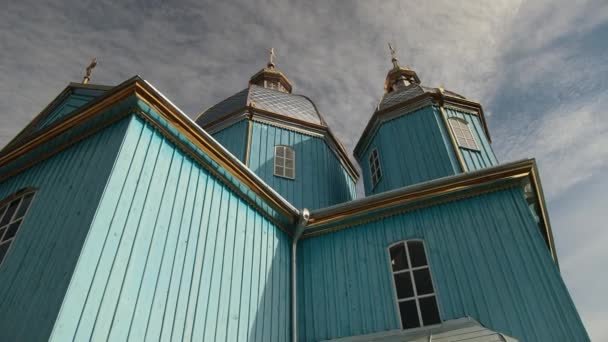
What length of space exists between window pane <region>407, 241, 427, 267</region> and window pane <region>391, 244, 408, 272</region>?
0.13m

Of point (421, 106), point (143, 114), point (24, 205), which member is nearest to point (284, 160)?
point (421, 106)

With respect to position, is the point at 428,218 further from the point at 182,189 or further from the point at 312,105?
the point at 312,105

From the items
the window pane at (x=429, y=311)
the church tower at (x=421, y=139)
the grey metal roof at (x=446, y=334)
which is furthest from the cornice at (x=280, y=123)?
the grey metal roof at (x=446, y=334)

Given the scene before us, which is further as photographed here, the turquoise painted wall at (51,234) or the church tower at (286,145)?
the church tower at (286,145)

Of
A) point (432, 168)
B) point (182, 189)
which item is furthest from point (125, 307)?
point (432, 168)

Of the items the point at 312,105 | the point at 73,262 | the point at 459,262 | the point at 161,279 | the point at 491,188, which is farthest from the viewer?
the point at 312,105

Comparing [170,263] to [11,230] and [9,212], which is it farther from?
[9,212]

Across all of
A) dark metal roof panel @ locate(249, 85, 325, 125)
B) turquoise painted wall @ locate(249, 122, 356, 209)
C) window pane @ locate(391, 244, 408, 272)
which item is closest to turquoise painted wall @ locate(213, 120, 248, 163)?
turquoise painted wall @ locate(249, 122, 356, 209)

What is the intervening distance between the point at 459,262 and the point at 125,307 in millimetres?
4990

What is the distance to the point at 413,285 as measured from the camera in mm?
6539

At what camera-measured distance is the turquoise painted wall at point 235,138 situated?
10.3 m

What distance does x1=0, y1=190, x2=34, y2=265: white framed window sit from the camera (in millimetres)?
5220

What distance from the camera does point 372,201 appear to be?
7410 millimetres

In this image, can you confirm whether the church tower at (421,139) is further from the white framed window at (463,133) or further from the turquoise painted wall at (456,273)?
the turquoise painted wall at (456,273)
